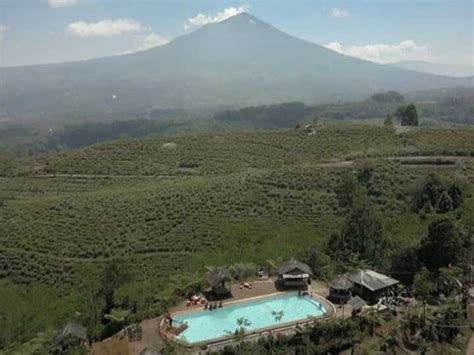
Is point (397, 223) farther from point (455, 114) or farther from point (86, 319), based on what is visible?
point (455, 114)

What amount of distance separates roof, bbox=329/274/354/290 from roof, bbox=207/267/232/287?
4.53 meters

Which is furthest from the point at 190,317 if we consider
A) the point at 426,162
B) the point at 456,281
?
the point at 426,162

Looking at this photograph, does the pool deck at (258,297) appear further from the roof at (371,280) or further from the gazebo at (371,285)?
the roof at (371,280)

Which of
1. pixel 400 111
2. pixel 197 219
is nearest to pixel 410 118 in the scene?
pixel 400 111

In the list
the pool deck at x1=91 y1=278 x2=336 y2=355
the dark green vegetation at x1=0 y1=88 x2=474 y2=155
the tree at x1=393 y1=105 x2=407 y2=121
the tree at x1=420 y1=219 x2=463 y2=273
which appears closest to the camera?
the pool deck at x1=91 y1=278 x2=336 y2=355

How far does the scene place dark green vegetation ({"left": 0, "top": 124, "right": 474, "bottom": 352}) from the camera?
25.0m

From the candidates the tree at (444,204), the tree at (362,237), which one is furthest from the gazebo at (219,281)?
the tree at (444,204)

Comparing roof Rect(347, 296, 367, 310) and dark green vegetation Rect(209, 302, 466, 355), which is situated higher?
roof Rect(347, 296, 367, 310)

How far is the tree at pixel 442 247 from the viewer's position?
24297 millimetres

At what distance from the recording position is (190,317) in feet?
69.8

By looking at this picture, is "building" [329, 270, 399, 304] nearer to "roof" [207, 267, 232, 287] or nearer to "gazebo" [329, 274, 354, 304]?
"gazebo" [329, 274, 354, 304]

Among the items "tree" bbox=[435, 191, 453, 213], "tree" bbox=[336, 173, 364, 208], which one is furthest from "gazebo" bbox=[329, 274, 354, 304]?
"tree" bbox=[435, 191, 453, 213]

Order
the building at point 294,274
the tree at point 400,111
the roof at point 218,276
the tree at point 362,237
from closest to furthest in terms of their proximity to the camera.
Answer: the roof at point 218,276
the building at point 294,274
the tree at point 362,237
the tree at point 400,111

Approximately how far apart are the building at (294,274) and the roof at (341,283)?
153 cm
